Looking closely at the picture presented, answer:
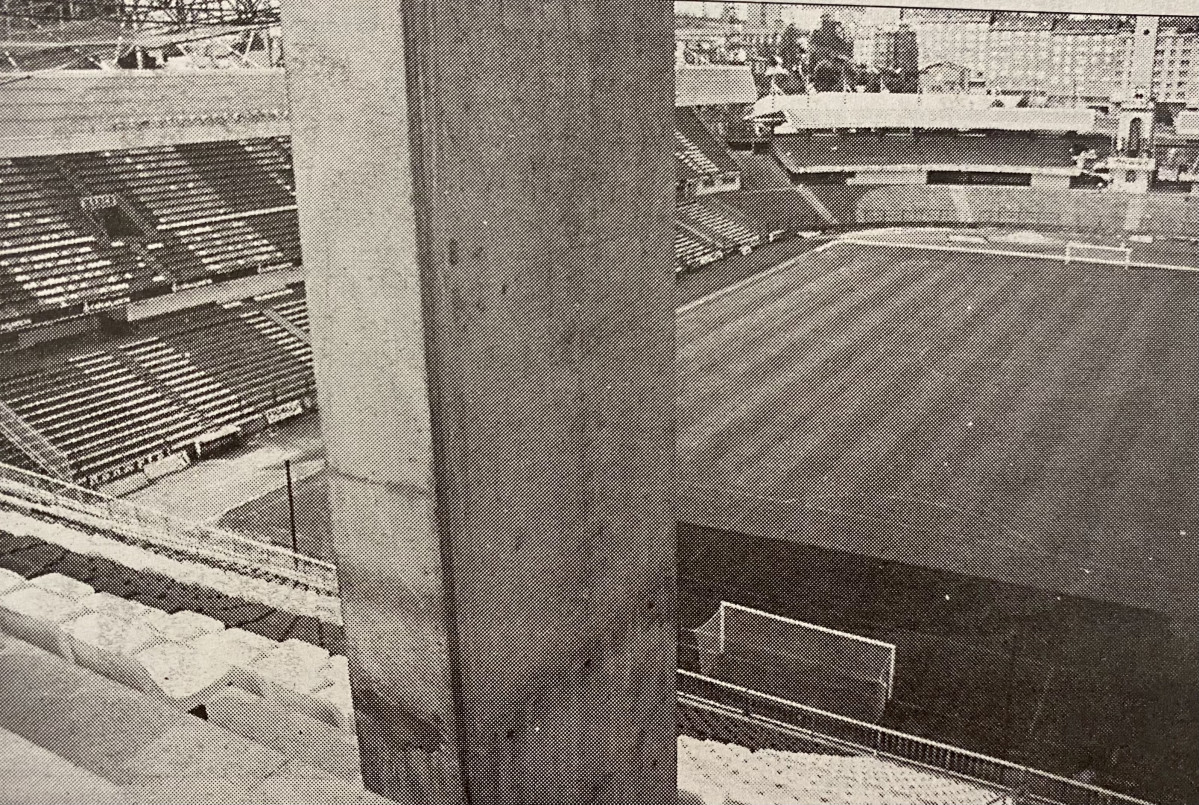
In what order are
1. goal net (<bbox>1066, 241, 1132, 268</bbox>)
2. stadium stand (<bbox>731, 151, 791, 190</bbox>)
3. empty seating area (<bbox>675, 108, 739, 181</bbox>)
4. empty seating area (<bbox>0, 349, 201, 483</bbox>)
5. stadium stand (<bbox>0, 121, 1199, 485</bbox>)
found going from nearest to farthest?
empty seating area (<bbox>0, 349, 201, 483</bbox>) < stadium stand (<bbox>0, 121, 1199, 485</bbox>) < goal net (<bbox>1066, 241, 1132, 268</bbox>) < empty seating area (<bbox>675, 108, 739, 181</bbox>) < stadium stand (<bbox>731, 151, 791, 190</bbox>)

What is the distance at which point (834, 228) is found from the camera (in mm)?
38594

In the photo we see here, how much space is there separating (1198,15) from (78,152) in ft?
71.8

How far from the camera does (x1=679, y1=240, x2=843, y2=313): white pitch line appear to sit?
26.9 metres

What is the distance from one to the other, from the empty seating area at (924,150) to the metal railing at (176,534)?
1337 inches

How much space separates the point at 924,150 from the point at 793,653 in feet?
121

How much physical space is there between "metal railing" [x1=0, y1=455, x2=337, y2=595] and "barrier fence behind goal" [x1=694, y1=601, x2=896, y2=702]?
139 inches

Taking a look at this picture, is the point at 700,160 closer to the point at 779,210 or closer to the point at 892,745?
the point at 779,210

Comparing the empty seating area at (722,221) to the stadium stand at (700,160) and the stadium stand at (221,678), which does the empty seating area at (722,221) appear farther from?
the stadium stand at (221,678)

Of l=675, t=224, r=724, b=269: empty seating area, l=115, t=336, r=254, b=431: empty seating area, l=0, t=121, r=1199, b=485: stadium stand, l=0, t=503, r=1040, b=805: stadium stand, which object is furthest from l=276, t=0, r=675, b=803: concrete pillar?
l=675, t=224, r=724, b=269: empty seating area

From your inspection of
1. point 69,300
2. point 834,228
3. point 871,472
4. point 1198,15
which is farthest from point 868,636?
point 834,228

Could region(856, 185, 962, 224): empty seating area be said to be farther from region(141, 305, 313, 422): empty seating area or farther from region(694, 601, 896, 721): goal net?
region(694, 601, 896, 721): goal net

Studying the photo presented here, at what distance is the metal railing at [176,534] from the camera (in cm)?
993

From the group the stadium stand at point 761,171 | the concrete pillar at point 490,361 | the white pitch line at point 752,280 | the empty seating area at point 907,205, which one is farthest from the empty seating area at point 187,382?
the empty seating area at point 907,205

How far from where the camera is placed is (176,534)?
1191 centimetres
